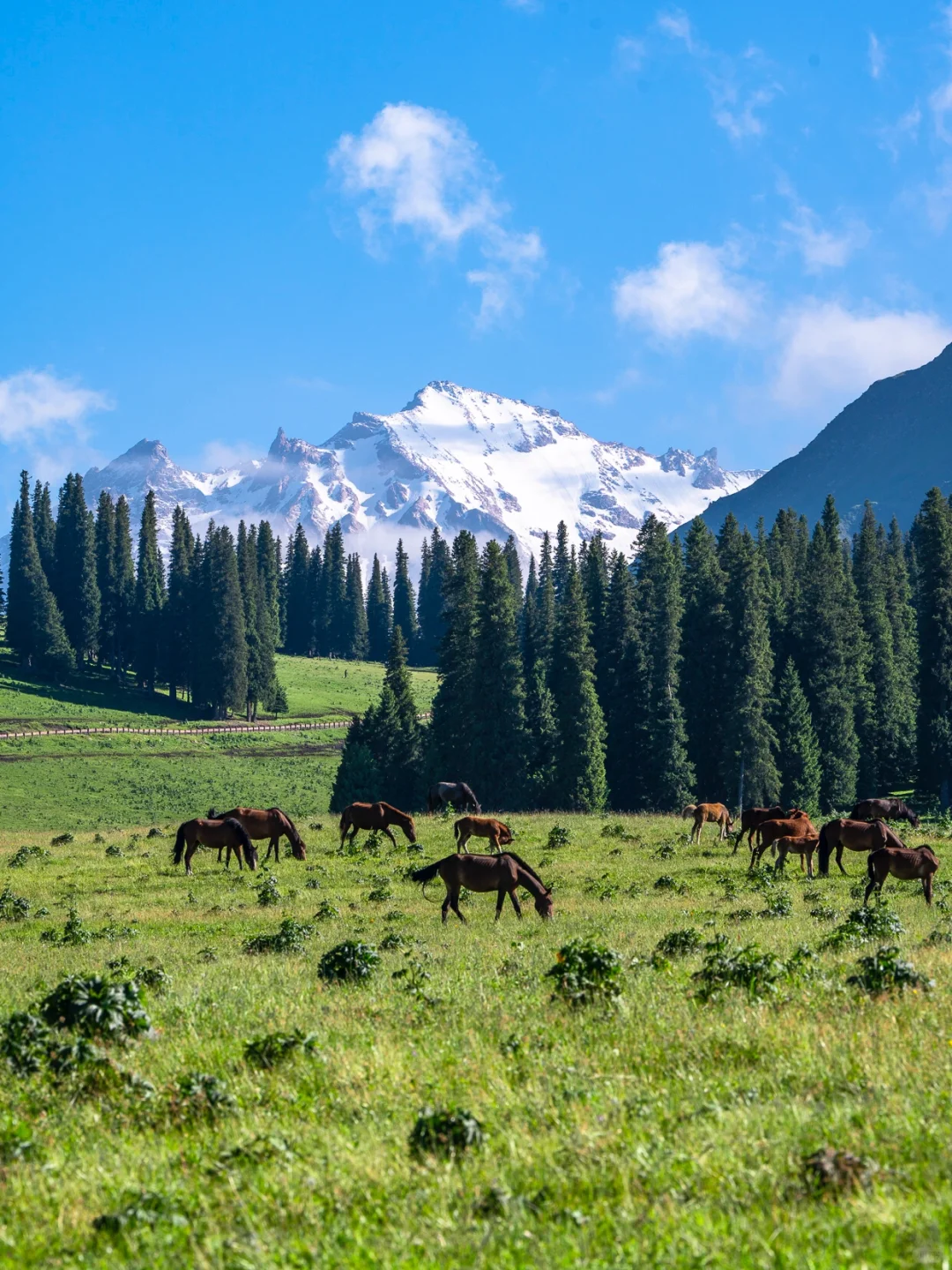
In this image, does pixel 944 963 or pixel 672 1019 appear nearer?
pixel 672 1019

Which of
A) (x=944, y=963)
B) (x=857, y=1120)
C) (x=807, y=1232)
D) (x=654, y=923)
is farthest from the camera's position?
(x=654, y=923)

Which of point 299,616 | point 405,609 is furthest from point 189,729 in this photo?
point 405,609

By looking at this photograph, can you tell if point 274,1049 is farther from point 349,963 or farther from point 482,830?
point 482,830

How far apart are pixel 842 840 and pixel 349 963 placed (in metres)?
19.1

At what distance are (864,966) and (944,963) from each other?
2.22 metres

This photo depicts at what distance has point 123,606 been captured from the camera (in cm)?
13450

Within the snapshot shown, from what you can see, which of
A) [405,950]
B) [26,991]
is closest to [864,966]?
[405,950]

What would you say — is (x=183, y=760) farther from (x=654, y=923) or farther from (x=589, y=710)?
(x=654, y=923)

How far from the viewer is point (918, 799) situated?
227 ft

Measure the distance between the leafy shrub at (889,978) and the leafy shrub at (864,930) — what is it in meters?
4.00

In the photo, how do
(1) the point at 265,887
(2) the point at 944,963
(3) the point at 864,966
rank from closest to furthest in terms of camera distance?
(3) the point at 864,966, (2) the point at 944,963, (1) the point at 265,887

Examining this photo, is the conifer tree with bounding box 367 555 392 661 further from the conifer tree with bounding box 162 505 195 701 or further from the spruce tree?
the spruce tree

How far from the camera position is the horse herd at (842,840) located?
24.7 m

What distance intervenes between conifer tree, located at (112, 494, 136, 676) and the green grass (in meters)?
123
